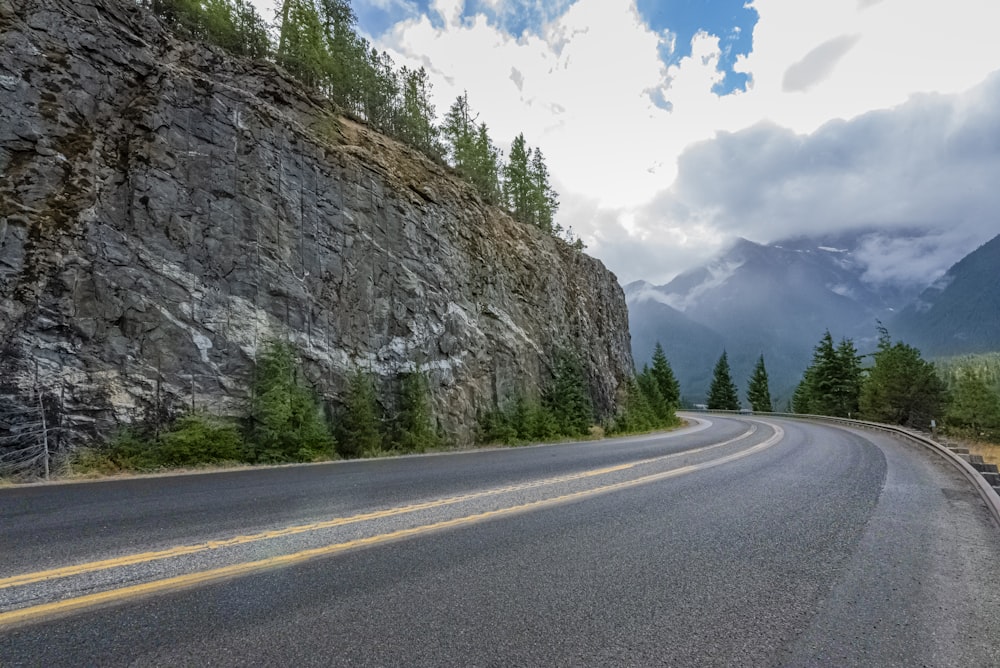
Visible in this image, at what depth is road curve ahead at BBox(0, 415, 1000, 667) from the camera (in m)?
2.66

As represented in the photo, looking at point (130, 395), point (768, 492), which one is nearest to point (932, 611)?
point (768, 492)

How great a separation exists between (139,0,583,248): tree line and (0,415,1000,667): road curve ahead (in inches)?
759

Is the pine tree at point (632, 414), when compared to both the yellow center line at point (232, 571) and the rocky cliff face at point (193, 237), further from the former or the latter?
the yellow center line at point (232, 571)

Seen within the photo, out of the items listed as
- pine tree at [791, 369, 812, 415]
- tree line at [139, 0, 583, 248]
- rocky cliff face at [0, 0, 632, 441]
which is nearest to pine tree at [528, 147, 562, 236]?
tree line at [139, 0, 583, 248]

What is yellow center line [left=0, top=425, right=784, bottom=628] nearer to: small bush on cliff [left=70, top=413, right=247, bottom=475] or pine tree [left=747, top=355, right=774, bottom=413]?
small bush on cliff [left=70, top=413, right=247, bottom=475]

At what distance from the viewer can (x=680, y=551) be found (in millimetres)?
4344

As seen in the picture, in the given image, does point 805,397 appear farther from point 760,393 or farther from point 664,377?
point 664,377

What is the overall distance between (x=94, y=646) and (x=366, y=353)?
14.1m

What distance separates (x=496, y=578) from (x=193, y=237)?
1435cm

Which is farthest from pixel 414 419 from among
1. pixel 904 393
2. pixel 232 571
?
pixel 904 393

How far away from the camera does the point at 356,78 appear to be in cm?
2505

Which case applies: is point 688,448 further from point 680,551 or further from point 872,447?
point 680,551

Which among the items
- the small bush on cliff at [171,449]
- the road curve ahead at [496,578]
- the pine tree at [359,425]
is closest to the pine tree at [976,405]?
the road curve ahead at [496,578]

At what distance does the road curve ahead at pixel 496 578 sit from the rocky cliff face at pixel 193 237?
604cm
